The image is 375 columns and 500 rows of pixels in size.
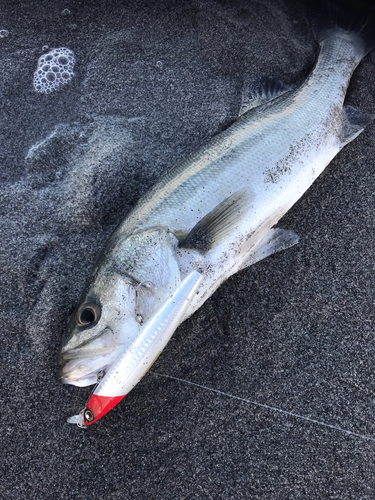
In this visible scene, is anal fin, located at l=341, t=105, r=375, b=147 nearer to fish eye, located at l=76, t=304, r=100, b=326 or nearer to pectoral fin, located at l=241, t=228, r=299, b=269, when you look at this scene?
pectoral fin, located at l=241, t=228, r=299, b=269

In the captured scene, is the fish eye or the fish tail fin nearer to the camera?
the fish eye

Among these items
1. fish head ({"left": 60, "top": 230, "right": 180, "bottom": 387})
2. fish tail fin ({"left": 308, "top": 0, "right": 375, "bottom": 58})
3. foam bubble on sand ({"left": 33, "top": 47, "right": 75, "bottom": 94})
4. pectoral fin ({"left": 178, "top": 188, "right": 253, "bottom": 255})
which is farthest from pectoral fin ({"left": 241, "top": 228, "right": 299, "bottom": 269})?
foam bubble on sand ({"left": 33, "top": 47, "right": 75, "bottom": 94})

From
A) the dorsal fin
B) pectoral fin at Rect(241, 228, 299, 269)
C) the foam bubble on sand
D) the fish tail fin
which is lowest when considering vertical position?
pectoral fin at Rect(241, 228, 299, 269)

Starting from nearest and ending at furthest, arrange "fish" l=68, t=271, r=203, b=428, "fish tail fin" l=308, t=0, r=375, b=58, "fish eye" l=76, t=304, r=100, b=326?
"fish" l=68, t=271, r=203, b=428 < "fish eye" l=76, t=304, r=100, b=326 < "fish tail fin" l=308, t=0, r=375, b=58

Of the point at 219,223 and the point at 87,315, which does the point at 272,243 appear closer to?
the point at 219,223

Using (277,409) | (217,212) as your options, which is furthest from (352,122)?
(277,409)

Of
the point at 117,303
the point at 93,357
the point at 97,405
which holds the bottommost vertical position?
the point at 97,405

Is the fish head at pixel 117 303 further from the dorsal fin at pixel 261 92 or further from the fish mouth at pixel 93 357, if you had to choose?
the dorsal fin at pixel 261 92
